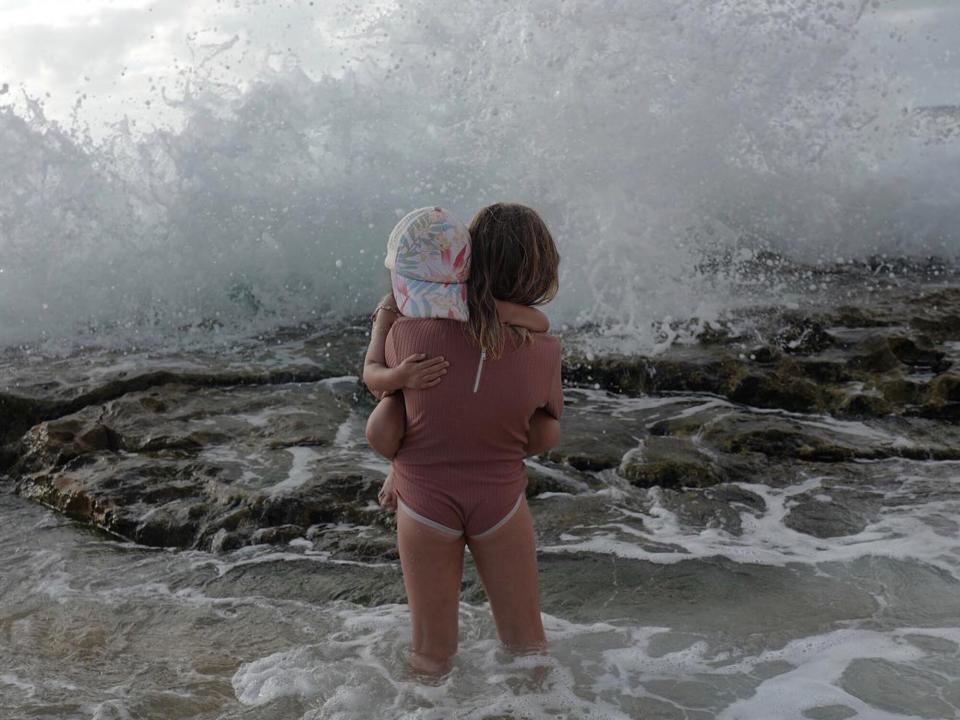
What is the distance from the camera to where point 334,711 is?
3.09 meters

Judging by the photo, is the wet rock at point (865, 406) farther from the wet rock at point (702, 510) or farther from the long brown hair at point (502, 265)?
the long brown hair at point (502, 265)

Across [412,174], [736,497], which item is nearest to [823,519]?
[736,497]

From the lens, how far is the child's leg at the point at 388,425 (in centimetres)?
290

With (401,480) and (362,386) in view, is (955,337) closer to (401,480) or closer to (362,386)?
(362,386)

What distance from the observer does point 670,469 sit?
5.12 m

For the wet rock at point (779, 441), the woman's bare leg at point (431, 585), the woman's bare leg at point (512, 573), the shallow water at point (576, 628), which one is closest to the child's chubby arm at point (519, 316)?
the woman's bare leg at point (512, 573)

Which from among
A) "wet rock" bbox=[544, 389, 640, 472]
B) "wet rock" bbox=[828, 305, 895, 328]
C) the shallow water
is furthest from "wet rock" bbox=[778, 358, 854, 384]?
the shallow water

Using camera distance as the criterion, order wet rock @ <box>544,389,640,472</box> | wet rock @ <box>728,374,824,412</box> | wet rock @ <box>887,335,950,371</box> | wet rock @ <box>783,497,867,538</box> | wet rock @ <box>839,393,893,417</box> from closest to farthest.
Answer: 1. wet rock @ <box>783,497,867,538</box>
2. wet rock @ <box>544,389,640,472</box>
3. wet rock @ <box>839,393,893,417</box>
4. wet rock @ <box>728,374,824,412</box>
5. wet rock @ <box>887,335,950,371</box>

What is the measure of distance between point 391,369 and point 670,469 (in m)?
2.56

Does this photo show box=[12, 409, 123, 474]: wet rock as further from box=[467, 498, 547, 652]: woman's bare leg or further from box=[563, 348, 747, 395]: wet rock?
box=[467, 498, 547, 652]: woman's bare leg

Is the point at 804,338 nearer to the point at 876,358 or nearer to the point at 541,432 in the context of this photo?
the point at 876,358

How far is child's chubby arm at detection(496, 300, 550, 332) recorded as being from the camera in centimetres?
288

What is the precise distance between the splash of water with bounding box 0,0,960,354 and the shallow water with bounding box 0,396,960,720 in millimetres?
3791

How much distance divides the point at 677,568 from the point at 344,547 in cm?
139
